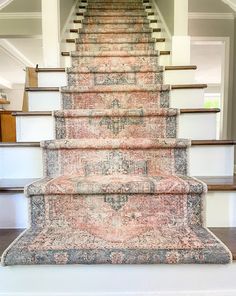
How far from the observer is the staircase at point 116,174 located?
88cm

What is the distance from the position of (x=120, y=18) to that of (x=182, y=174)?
2611 mm

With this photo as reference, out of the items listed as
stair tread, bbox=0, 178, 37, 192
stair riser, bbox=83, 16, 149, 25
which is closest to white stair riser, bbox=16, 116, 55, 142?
stair tread, bbox=0, 178, 37, 192

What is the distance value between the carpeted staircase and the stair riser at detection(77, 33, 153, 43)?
Answer: 0.91m

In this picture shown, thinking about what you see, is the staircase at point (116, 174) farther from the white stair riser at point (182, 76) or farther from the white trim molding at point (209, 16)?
the white trim molding at point (209, 16)

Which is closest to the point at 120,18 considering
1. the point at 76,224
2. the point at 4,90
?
the point at 76,224

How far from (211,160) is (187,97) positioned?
20.9 inches

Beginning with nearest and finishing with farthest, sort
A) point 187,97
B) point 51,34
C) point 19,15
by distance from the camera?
point 187,97 < point 51,34 < point 19,15

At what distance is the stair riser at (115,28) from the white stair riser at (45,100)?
1.49 metres

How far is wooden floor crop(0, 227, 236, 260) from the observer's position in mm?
917

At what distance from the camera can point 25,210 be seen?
1.10 metres

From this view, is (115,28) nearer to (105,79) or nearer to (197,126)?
(105,79)

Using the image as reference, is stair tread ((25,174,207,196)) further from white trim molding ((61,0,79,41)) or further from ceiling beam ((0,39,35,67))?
ceiling beam ((0,39,35,67))

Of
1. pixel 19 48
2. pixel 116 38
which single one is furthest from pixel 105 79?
pixel 19 48

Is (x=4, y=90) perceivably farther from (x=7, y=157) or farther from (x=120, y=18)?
(x=7, y=157)
